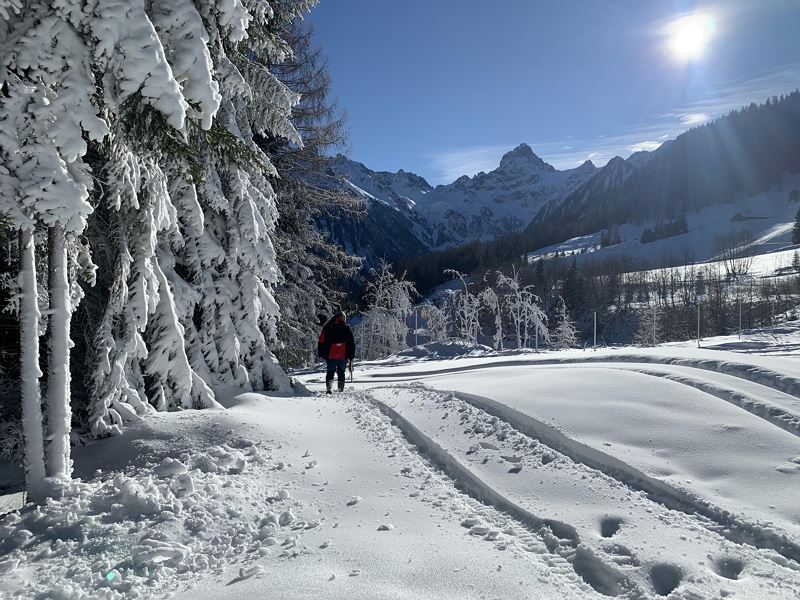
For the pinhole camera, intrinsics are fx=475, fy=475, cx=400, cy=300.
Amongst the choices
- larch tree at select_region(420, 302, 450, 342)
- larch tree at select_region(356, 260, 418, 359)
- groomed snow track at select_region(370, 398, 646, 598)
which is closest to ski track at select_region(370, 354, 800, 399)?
groomed snow track at select_region(370, 398, 646, 598)

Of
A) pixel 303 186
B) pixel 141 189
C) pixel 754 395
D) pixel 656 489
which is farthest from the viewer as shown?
pixel 303 186

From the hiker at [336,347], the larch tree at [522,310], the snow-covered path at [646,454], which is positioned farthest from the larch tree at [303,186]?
the larch tree at [522,310]

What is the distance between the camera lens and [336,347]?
11.0m

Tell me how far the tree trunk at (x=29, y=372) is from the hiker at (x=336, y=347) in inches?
252

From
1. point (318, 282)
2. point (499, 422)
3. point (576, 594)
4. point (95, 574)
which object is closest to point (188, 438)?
point (95, 574)

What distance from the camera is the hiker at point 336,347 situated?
10891 mm

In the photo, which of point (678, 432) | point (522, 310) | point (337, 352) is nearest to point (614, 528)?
point (678, 432)

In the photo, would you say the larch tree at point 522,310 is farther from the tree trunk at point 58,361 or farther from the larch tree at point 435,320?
the tree trunk at point 58,361

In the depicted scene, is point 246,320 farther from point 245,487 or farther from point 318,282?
point 318,282

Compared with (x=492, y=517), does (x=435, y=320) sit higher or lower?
higher

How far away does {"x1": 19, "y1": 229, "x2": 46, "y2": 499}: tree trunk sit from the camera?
440 cm

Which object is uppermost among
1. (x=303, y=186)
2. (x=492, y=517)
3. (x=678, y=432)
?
(x=303, y=186)

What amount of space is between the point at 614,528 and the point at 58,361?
516 cm

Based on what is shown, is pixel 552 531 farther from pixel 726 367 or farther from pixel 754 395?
pixel 726 367
